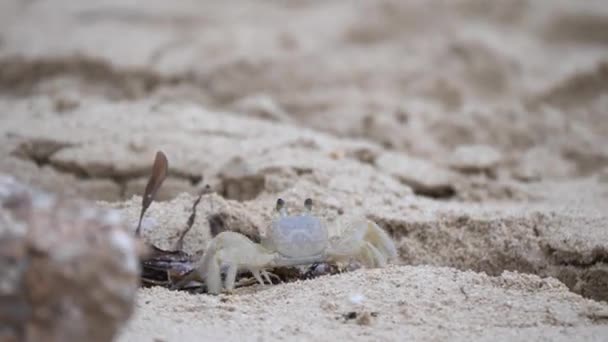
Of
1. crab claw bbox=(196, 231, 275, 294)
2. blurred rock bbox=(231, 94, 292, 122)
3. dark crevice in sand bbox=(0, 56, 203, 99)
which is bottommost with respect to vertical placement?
crab claw bbox=(196, 231, 275, 294)

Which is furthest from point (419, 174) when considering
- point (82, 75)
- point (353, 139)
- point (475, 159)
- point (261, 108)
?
point (82, 75)

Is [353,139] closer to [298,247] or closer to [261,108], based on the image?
[261,108]

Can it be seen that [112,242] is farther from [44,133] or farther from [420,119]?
[420,119]

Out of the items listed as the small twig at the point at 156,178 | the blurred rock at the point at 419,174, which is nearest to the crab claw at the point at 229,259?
the small twig at the point at 156,178

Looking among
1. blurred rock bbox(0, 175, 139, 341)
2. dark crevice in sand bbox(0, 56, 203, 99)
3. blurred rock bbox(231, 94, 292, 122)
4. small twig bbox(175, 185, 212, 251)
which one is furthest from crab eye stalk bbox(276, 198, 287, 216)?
dark crevice in sand bbox(0, 56, 203, 99)

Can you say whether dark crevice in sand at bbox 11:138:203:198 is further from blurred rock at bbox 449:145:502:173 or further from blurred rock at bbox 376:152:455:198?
blurred rock at bbox 449:145:502:173

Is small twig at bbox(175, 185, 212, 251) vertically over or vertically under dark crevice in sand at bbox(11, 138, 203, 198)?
under
